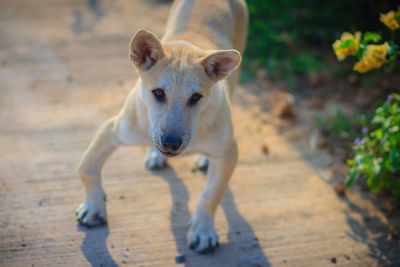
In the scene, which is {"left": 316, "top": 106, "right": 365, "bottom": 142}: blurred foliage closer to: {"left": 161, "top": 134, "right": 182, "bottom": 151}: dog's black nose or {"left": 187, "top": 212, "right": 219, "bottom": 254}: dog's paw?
{"left": 187, "top": 212, "right": 219, "bottom": 254}: dog's paw

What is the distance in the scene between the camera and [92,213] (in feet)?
11.9

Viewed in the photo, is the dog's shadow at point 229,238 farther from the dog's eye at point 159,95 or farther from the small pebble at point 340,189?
the dog's eye at point 159,95

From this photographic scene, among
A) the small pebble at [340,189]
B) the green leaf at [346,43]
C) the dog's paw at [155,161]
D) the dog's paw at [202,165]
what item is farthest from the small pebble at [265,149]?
the green leaf at [346,43]

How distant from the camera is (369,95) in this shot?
19.3 feet

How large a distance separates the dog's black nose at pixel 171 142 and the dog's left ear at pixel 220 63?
26.3 inches

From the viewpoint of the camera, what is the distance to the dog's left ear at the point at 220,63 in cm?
313

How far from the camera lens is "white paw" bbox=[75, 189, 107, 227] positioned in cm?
363

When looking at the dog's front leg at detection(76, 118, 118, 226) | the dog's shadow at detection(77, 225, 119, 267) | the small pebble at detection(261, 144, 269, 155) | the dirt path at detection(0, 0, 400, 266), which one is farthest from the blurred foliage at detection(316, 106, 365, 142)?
the dog's shadow at detection(77, 225, 119, 267)

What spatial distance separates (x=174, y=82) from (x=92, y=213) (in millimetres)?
1496

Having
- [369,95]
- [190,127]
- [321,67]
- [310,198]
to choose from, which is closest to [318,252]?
[310,198]

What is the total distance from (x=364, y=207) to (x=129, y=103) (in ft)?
8.85

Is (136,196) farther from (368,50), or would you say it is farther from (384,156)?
(368,50)

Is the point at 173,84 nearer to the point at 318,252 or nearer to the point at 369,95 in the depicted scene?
the point at 318,252

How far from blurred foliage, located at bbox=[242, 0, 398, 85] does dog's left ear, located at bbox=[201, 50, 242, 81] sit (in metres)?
3.03
